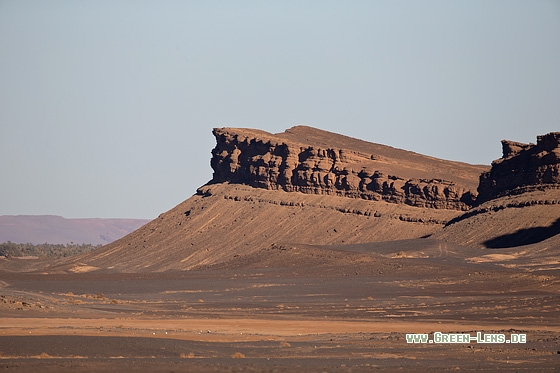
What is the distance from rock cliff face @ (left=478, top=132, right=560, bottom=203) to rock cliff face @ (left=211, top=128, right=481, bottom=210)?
15.7 ft

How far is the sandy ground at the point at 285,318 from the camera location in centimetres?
2855

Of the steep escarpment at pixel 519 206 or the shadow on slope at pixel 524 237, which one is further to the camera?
the steep escarpment at pixel 519 206

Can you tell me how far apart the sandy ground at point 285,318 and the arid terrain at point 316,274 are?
121mm

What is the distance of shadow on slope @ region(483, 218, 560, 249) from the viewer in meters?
84.8

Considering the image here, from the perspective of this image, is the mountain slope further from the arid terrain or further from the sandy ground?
the sandy ground

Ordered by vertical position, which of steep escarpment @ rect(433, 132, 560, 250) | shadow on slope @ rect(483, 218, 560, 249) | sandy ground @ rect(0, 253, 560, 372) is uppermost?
steep escarpment @ rect(433, 132, 560, 250)

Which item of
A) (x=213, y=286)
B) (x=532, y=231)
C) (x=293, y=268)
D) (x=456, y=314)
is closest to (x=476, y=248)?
(x=532, y=231)

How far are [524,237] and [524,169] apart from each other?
9.18 metres

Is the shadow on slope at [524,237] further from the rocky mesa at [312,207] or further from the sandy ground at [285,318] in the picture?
the sandy ground at [285,318]

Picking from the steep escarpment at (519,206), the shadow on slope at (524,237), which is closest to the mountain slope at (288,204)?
the steep escarpment at (519,206)

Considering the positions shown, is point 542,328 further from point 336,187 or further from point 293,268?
point 336,187

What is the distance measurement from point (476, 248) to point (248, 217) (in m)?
28.3

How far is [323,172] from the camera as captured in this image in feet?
357

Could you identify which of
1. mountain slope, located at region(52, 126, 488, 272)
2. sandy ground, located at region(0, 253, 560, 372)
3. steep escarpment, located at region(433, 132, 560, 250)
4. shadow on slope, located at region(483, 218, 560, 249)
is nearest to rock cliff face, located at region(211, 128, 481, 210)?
mountain slope, located at region(52, 126, 488, 272)
